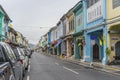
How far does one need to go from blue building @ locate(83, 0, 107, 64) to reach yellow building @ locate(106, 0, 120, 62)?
0.57 metres

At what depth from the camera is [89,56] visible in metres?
36.2

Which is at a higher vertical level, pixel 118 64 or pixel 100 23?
pixel 100 23

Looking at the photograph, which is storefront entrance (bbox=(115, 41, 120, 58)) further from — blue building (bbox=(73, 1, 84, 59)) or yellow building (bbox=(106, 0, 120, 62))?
blue building (bbox=(73, 1, 84, 59))

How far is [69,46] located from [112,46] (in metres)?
24.5

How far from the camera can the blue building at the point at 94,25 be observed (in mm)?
28938

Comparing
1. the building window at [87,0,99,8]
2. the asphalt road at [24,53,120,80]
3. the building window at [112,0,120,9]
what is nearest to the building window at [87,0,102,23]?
the building window at [87,0,99,8]

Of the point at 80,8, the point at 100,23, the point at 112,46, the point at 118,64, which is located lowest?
the point at 118,64

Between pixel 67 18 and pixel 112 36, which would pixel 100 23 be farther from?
pixel 67 18

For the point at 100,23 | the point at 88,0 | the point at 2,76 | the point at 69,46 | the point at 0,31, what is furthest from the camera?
the point at 69,46

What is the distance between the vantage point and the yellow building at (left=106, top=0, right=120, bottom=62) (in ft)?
85.9

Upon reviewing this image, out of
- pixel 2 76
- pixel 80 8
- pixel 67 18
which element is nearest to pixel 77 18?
pixel 80 8

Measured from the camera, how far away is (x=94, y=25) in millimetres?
32500

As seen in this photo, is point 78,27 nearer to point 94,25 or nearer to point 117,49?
point 94,25

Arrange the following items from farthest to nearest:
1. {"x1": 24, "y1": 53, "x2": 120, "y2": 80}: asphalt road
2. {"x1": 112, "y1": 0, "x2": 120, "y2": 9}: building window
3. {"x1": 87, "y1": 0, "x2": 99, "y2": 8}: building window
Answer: {"x1": 87, "y1": 0, "x2": 99, "y2": 8}: building window
{"x1": 112, "y1": 0, "x2": 120, "y2": 9}: building window
{"x1": 24, "y1": 53, "x2": 120, "y2": 80}: asphalt road
